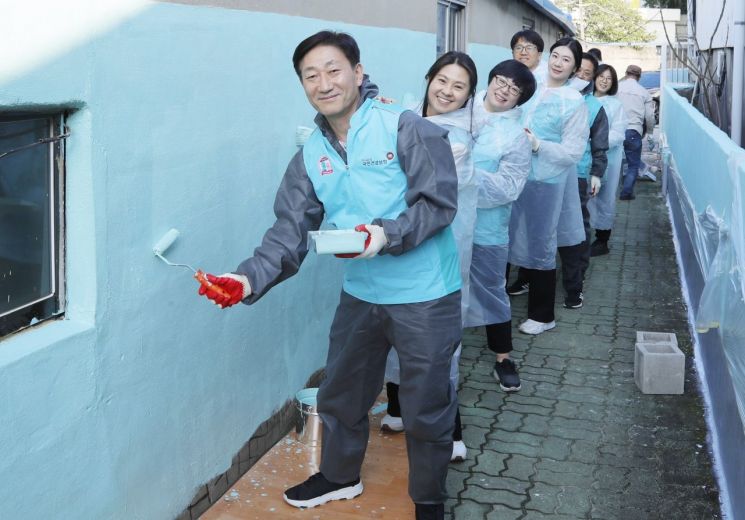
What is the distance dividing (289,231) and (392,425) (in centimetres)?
146

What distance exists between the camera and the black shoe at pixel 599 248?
791 cm

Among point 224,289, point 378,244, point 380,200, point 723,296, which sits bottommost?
point 723,296

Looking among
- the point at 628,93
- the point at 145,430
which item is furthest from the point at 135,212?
the point at 628,93

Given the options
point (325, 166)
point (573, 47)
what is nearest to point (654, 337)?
point (573, 47)

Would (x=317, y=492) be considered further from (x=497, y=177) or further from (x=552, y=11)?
(x=552, y=11)

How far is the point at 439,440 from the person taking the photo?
124 inches

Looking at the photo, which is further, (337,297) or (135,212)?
(337,297)

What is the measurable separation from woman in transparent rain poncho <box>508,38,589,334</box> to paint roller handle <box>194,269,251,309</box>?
9.75 ft

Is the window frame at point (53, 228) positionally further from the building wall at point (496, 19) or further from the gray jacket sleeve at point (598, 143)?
the building wall at point (496, 19)

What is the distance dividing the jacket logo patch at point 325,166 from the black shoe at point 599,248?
5.33 metres

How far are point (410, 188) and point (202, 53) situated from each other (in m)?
0.86

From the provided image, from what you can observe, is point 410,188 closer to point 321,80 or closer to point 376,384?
point 321,80

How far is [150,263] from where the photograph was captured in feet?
9.39

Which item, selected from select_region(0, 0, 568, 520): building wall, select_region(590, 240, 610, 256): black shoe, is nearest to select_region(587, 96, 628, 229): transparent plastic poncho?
select_region(590, 240, 610, 256): black shoe
